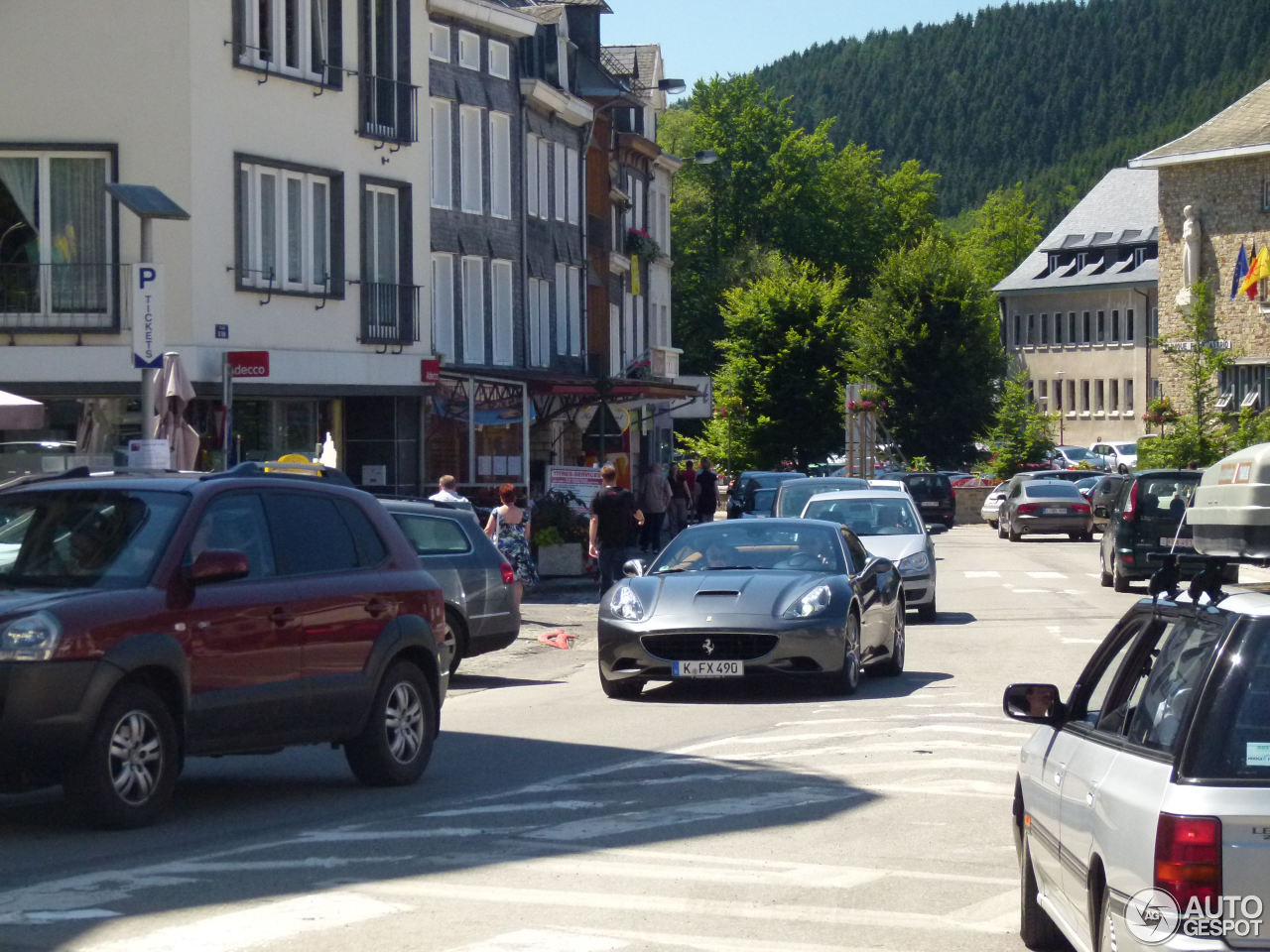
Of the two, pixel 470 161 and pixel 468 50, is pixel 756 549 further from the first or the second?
pixel 468 50

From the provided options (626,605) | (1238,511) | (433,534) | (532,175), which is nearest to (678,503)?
(532,175)

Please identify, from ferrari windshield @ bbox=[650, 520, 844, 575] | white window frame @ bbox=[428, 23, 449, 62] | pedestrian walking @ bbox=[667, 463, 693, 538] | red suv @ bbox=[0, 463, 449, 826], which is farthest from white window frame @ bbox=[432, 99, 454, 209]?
red suv @ bbox=[0, 463, 449, 826]

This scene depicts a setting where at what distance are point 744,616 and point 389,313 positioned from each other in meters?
17.8

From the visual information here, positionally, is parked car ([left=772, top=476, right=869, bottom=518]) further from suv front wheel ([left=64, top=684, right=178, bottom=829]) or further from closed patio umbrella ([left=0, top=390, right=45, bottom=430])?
suv front wheel ([left=64, top=684, right=178, bottom=829])

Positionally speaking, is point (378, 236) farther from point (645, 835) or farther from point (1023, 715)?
point (1023, 715)

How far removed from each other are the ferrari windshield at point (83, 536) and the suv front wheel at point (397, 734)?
5.51ft

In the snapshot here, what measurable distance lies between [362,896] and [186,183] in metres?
21.1

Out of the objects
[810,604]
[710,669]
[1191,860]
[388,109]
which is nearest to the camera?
[1191,860]

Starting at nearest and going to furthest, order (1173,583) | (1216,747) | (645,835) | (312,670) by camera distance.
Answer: (1216,747) < (1173,583) < (645,835) < (312,670)

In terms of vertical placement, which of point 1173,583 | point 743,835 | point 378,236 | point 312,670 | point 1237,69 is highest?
point 1237,69

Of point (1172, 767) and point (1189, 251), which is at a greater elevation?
point (1189, 251)

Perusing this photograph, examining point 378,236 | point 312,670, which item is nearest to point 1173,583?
point 312,670

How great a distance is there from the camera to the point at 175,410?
2206 cm

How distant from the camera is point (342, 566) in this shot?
10836 millimetres
